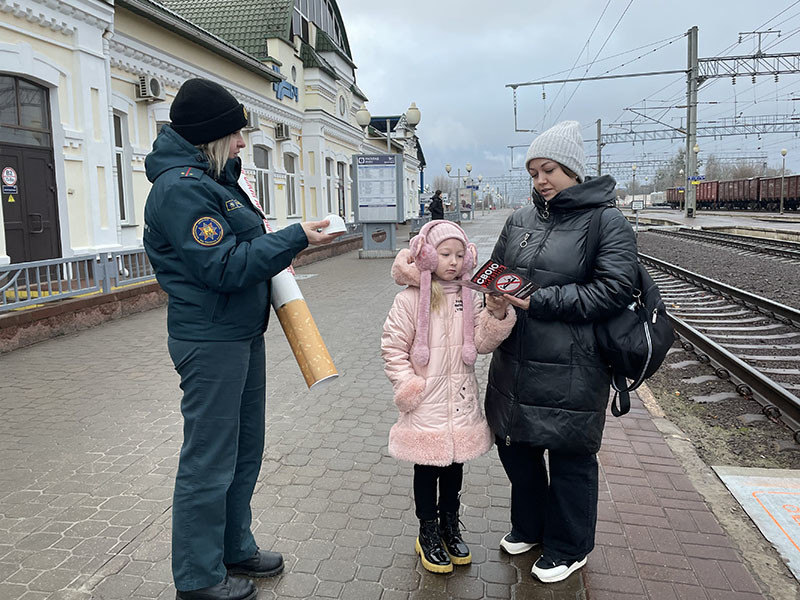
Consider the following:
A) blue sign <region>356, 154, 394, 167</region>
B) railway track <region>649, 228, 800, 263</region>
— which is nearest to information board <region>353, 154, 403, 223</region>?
blue sign <region>356, 154, 394, 167</region>

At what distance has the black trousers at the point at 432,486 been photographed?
2.88 m

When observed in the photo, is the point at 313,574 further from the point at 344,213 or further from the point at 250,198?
the point at 344,213

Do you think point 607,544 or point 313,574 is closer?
point 313,574

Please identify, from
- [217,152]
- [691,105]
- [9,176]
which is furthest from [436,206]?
[217,152]

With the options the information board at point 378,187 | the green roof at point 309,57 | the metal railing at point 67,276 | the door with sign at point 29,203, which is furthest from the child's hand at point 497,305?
the green roof at point 309,57

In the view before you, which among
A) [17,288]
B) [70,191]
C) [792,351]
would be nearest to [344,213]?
[70,191]

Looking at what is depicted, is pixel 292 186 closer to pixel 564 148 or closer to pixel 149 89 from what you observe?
pixel 149 89

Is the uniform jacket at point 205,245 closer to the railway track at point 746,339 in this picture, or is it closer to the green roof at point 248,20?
the railway track at point 746,339

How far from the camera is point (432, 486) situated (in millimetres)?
2902

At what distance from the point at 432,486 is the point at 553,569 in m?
0.64

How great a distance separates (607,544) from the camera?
123 inches

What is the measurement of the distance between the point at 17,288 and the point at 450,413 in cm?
695

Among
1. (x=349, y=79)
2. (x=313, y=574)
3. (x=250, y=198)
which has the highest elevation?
(x=349, y=79)

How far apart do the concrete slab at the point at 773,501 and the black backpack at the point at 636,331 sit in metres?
1.39
